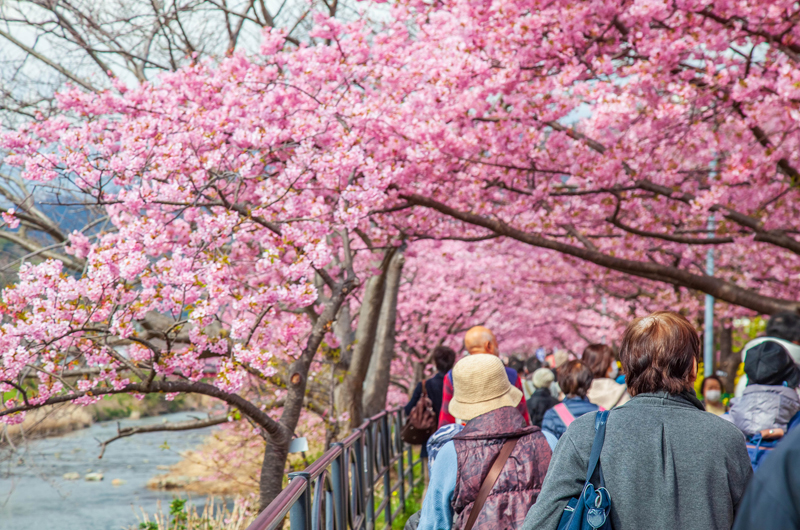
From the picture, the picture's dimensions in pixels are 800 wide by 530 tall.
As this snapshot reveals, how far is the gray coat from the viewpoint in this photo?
1.63 m

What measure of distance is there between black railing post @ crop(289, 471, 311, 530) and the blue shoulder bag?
3.86 ft

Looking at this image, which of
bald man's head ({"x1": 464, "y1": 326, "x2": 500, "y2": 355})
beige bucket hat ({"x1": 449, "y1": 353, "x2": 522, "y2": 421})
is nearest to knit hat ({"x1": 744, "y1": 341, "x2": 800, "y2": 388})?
bald man's head ({"x1": 464, "y1": 326, "x2": 500, "y2": 355})

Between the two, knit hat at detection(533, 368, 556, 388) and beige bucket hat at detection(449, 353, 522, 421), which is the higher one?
beige bucket hat at detection(449, 353, 522, 421)

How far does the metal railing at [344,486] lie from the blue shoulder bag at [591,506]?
89 centimetres

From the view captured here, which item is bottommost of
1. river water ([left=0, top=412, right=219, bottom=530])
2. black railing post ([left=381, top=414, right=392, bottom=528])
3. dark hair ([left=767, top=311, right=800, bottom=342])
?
river water ([left=0, top=412, right=219, bottom=530])

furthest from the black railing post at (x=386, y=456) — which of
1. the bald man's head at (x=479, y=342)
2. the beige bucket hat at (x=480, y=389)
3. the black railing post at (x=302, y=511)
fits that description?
the beige bucket hat at (x=480, y=389)

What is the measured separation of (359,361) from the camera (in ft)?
26.9

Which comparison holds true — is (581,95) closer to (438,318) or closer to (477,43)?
(477,43)

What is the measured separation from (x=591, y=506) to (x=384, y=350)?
7950 mm

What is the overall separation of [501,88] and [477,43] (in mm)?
551

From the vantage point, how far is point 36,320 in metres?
3.58

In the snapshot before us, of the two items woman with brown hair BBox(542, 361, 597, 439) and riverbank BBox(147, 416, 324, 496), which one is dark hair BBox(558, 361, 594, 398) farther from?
riverbank BBox(147, 416, 324, 496)

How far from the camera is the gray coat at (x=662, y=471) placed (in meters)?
1.63

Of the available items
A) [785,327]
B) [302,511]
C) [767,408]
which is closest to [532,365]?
[785,327]
